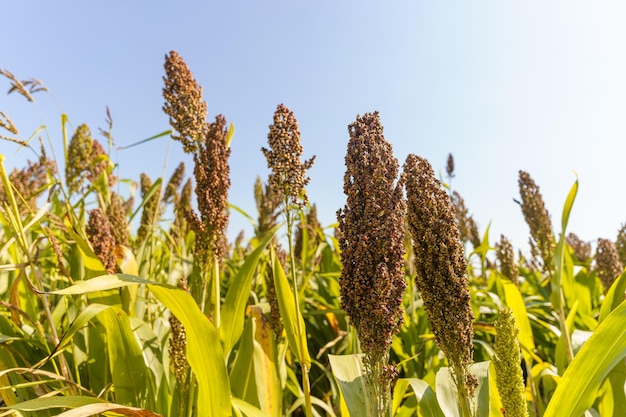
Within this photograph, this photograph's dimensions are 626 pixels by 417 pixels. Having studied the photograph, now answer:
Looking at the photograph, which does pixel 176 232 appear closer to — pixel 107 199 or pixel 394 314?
pixel 107 199

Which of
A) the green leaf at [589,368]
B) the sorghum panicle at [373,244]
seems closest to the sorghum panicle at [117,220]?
the sorghum panicle at [373,244]

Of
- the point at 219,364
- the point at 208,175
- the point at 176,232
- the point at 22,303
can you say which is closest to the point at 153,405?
the point at 219,364

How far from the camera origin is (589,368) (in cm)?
122

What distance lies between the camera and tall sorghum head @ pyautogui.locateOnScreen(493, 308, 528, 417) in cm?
121

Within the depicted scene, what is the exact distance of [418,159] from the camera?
4.38 ft

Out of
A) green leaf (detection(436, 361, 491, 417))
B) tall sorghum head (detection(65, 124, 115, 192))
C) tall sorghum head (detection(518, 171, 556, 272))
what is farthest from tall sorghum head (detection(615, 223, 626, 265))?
tall sorghum head (detection(65, 124, 115, 192))

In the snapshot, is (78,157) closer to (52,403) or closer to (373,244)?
(52,403)

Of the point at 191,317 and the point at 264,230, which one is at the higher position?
the point at 264,230

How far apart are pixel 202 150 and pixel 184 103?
0.33m

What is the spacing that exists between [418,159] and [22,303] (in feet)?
8.94

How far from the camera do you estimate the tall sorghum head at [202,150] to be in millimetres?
1926

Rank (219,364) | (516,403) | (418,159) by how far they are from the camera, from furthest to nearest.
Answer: (219,364) → (418,159) → (516,403)

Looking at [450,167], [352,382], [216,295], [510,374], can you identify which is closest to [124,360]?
[216,295]

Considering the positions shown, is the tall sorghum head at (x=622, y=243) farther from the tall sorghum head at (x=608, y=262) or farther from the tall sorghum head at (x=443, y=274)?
the tall sorghum head at (x=443, y=274)
